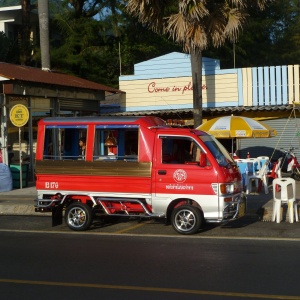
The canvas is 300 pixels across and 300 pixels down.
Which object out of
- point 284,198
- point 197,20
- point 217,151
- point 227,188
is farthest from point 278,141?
point 227,188

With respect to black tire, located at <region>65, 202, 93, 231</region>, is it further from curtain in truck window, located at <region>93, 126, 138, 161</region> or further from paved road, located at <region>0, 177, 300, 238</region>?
curtain in truck window, located at <region>93, 126, 138, 161</region>

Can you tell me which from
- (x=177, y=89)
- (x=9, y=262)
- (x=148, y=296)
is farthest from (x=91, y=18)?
(x=148, y=296)

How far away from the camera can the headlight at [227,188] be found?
476 inches

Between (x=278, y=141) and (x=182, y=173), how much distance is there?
12.1 metres

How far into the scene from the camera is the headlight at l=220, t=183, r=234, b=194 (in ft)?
39.7

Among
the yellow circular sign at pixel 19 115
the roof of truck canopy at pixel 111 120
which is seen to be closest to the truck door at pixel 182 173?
the roof of truck canopy at pixel 111 120

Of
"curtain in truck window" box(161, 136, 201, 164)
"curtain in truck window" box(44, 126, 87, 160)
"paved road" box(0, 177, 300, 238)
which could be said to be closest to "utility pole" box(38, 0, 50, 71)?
"paved road" box(0, 177, 300, 238)

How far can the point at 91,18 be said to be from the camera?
3328 cm

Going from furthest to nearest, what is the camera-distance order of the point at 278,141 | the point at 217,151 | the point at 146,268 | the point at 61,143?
the point at 278,141
the point at 61,143
the point at 217,151
the point at 146,268

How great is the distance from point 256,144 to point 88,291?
17.2 meters

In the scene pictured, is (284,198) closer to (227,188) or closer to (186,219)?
(227,188)

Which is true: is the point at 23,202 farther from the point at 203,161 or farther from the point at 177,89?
the point at 177,89

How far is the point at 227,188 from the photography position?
40.2ft

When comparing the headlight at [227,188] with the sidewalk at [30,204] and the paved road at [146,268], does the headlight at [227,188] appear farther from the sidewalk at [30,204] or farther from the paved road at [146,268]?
the sidewalk at [30,204]
